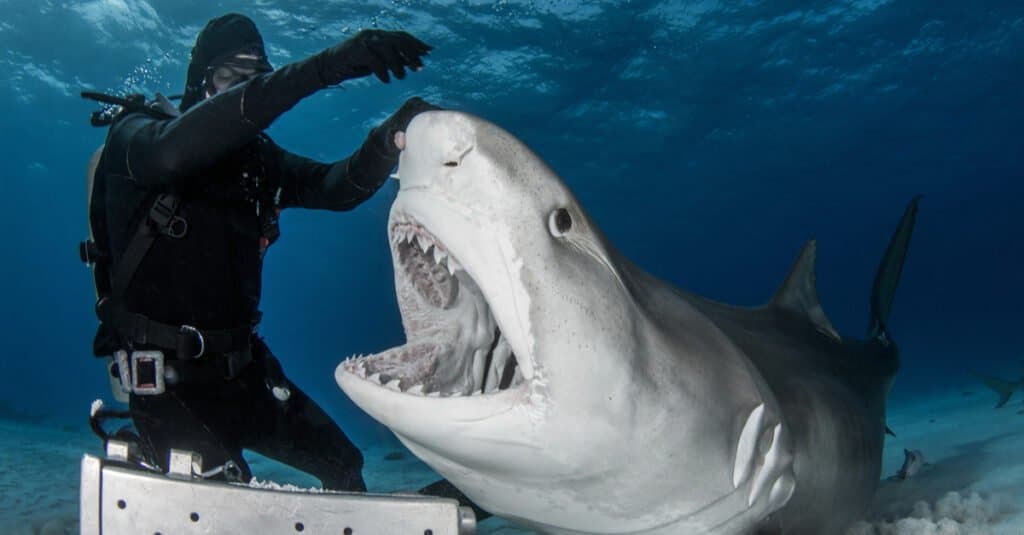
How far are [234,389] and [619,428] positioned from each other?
2925 mm

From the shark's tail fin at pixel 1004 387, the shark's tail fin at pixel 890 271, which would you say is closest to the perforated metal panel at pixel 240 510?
the shark's tail fin at pixel 890 271

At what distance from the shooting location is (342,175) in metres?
4.19

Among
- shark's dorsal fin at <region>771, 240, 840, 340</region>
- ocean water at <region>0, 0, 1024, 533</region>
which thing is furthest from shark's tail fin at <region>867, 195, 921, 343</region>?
shark's dorsal fin at <region>771, 240, 840, 340</region>

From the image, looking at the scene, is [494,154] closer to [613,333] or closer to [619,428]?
[613,333]

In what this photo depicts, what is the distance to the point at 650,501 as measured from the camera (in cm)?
189

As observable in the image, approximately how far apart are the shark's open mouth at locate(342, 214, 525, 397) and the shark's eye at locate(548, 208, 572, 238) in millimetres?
517

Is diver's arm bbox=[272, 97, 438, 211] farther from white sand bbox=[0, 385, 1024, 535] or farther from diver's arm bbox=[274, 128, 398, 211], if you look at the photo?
white sand bbox=[0, 385, 1024, 535]

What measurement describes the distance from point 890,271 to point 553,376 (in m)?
6.46

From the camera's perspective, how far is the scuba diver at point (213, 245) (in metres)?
2.86

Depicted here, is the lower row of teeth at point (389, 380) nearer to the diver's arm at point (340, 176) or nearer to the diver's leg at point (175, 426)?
the diver's leg at point (175, 426)

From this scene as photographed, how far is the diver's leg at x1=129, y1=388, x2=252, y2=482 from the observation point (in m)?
3.34

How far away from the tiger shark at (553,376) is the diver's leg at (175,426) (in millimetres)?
1865

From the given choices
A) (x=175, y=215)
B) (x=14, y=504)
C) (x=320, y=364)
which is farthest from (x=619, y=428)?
(x=320, y=364)

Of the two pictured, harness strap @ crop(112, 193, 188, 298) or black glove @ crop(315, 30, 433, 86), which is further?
harness strap @ crop(112, 193, 188, 298)
